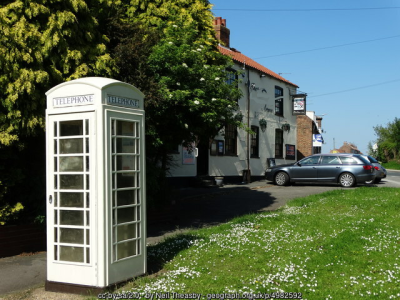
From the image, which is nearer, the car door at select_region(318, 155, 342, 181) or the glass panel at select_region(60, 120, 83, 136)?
the glass panel at select_region(60, 120, 83, 136)

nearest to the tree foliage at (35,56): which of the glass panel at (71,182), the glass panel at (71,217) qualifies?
the glass panel at (71,182)

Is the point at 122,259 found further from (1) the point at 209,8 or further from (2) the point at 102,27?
(1) the point at 209,8

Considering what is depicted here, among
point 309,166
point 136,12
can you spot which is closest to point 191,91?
point 136,12

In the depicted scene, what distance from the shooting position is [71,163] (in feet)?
19.8

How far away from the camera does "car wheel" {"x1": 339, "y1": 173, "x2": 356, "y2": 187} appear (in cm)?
2089

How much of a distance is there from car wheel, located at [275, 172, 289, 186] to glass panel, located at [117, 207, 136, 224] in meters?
16.9

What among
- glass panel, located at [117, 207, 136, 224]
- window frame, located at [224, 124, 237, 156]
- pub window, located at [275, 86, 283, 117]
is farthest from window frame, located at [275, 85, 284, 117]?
glass panel, located at [117, 207, 136, 224]

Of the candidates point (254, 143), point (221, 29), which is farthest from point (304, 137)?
point (221, 29)

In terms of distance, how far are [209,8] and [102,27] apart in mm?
4089

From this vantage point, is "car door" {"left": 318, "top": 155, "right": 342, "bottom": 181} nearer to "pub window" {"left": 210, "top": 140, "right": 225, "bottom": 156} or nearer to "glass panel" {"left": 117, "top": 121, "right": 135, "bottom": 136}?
"pub window" {"left": 210, "top": 140, "right": 225, "bottom": 156}

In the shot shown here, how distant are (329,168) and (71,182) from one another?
1738 centimetres

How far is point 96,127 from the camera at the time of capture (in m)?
5.80

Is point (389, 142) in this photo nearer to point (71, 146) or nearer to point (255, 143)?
point (255, 143)

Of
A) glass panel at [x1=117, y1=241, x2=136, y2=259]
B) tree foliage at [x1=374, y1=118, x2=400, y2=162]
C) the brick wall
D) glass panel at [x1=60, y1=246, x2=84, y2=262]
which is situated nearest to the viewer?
glass panel at [x1=60, y1=246, x2=84, y2=262]
